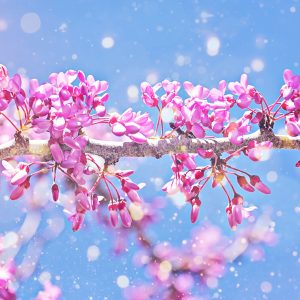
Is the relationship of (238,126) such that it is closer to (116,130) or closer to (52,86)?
(116,130)

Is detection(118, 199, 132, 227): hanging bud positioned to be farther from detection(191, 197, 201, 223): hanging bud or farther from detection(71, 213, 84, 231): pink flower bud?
detection(191, 197, 201, 223): hanging bud

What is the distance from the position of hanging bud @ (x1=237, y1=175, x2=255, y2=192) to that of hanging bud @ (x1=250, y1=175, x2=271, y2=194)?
0.03 meters

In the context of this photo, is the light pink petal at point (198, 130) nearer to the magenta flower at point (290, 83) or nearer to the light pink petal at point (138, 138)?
the light pink petal at point (138, 138)

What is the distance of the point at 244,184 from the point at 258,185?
8 centimetres

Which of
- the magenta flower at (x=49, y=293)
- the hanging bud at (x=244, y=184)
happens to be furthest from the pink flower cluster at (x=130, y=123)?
the magenta flower at (x=49, y=293)

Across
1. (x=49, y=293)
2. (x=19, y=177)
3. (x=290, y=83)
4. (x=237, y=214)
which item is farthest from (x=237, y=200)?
(x=49, y=293)

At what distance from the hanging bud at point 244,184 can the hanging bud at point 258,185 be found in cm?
3

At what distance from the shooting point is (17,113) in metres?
2.93

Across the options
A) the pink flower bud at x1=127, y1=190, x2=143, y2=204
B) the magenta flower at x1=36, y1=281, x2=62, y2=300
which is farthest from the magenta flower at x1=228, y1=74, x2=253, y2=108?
the magenta flower at x1=36, y1=281, x2=62, y2=300

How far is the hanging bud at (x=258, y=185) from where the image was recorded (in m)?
3.09

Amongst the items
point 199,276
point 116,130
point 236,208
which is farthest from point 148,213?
point 116,130

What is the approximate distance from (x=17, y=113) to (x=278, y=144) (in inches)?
59.8

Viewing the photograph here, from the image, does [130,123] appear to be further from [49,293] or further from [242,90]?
[49,293]

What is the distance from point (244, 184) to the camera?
3133 millimetres
